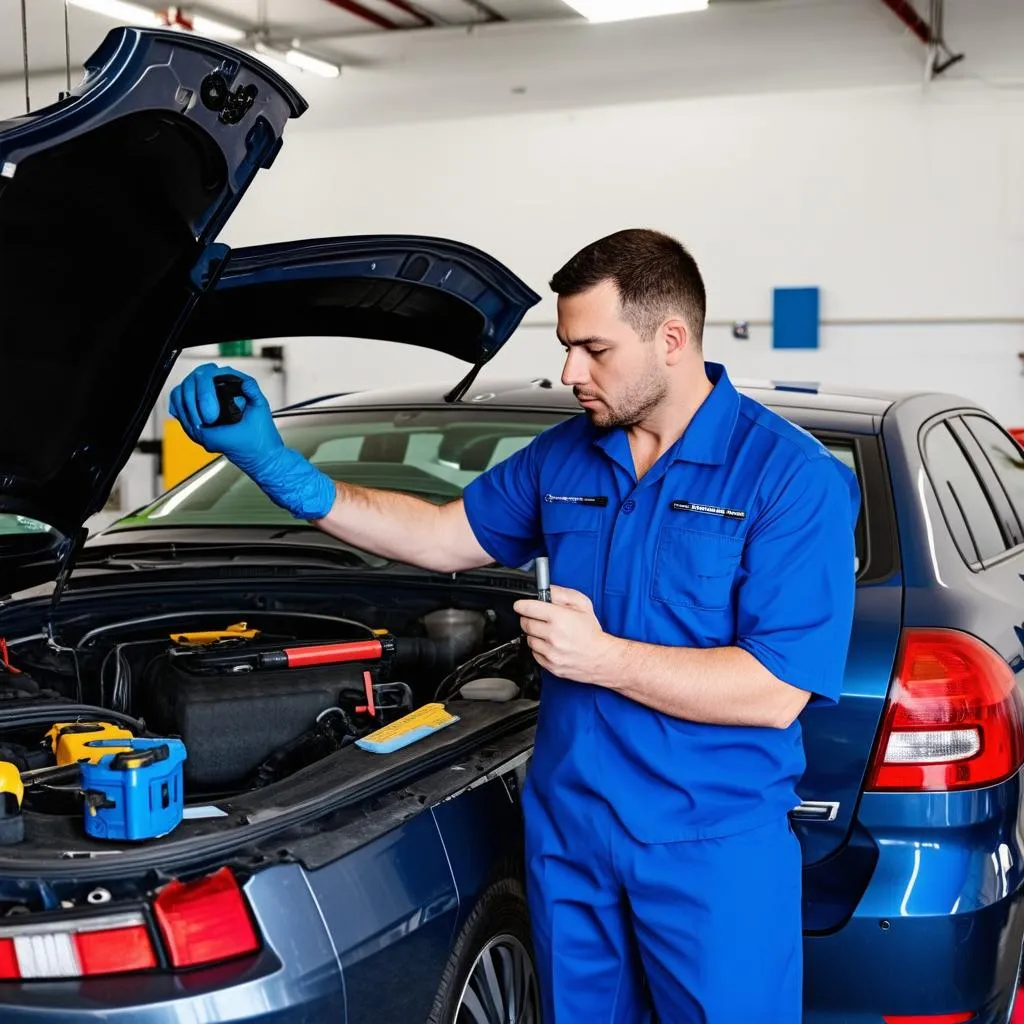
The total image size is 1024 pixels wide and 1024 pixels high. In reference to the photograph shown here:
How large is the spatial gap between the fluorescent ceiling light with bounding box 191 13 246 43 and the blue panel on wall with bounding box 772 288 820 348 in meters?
4.99

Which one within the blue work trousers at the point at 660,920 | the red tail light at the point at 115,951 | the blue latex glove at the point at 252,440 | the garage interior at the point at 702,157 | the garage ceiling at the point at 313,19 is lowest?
the blue work trousers at the point at 660,920

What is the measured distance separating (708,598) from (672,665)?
0.12m

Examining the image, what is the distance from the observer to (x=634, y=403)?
69.9 inches

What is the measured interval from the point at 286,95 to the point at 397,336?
75 centimetres

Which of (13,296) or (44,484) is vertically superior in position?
(13,296)

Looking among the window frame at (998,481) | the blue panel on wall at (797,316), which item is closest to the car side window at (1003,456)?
the window frame at (998,481)

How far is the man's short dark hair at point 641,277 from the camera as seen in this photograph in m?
1.74

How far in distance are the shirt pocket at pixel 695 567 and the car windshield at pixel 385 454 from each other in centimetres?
114

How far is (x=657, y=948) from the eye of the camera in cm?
172

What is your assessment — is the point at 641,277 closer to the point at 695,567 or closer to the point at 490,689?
the point at 695,567

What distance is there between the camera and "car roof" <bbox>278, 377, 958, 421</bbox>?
2.68 m

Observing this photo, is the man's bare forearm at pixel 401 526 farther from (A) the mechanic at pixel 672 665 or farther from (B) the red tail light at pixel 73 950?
(B) the red tail light at pixel 73 950

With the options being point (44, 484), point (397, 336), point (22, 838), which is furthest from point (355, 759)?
point (397, 336)

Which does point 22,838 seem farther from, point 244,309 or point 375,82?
point 375,82
